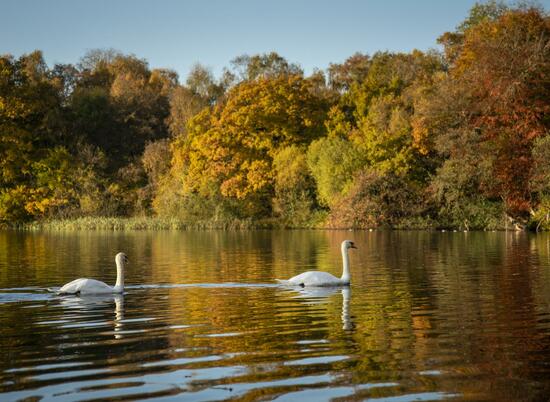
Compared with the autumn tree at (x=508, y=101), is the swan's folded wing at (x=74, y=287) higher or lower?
lower

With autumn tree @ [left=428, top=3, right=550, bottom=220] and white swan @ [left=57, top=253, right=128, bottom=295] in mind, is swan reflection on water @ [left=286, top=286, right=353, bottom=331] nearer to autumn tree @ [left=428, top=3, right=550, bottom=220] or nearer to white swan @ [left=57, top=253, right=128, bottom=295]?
white swan @ [left=57, top=253, right=128, bottom=295]

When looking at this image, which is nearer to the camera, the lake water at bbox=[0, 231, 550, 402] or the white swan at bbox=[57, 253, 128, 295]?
the lake water at bbox=[0, 231, 550, 402]

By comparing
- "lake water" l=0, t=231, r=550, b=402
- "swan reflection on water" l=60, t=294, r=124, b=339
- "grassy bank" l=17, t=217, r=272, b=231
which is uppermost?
"grassy bank" l=17, t=217, r=272, b=231

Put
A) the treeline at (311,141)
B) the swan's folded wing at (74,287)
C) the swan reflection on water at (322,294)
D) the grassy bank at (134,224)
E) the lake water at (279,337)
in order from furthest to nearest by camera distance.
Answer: the grassy bank at (134,224) < the treeline at (311,141) < the swan's folded wing at (74,287) < the swan reflection on water at (322,294) < the lake water at (279,337)

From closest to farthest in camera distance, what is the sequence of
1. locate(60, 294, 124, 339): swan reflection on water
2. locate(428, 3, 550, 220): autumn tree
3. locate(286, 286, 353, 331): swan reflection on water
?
locate(60, 294, 124, 339): swan reflection on water, locate(286, 286, 353, 331): swan reflection on water, locate(428, 3, 550, 220): autumn tree

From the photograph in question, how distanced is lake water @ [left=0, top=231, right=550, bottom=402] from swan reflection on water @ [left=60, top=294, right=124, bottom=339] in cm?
4

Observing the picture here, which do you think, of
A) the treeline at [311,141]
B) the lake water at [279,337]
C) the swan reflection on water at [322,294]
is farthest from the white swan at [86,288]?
the treeline at [311,141]

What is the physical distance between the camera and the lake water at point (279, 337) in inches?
319

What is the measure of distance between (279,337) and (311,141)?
53915 millimetres

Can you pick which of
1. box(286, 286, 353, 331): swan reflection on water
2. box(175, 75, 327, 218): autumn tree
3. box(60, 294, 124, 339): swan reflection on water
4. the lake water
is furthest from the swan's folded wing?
Answer: box(175, 75, 327, 218): autumn tree

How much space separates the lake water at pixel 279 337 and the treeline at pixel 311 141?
93.4 feet

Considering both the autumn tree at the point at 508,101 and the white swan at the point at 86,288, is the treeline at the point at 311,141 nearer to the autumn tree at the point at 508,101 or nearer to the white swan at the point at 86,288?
the autumn tree at the point at 508,101

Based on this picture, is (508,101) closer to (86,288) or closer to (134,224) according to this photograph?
(134,224)

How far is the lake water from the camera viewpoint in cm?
810
